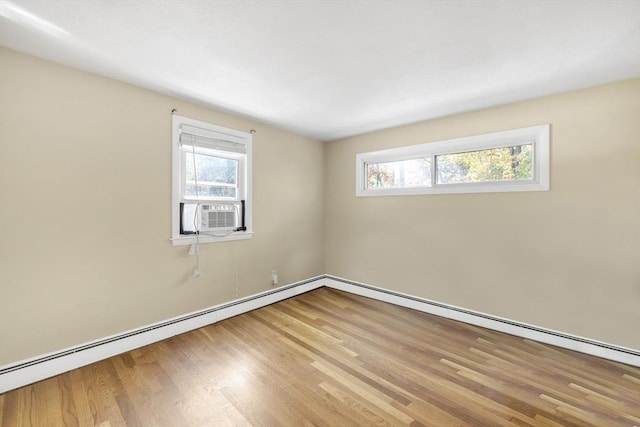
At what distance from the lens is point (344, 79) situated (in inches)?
91.1

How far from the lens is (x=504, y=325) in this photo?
2.78m

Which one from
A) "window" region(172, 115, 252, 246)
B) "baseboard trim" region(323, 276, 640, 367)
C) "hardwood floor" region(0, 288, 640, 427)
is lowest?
"hardwood floor" region(0, 288, 640, 427)

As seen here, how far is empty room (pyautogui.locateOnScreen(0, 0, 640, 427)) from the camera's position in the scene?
1662 mm

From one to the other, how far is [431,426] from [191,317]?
2381 millimetres

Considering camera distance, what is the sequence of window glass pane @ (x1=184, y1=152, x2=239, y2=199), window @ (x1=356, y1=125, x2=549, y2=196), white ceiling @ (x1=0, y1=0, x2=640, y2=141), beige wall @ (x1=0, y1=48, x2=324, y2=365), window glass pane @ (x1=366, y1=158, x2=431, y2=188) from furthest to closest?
window glass pane @ (x1=366, y1=158, x2=431, y2=188), window glass pane @ (x1=184, y1=152, x2=239, y2=199), window @ (x1=356, y1=125, x2=549, y2=196), beige wall @ (x1=0, y1=48, x2=324, y2=365), white ceiling @ (x1=0, y1=0, x2=640, y2=141)

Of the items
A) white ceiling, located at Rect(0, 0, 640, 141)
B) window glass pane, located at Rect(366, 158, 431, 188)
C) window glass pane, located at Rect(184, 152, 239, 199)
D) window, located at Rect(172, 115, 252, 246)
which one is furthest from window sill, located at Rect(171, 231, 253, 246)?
window glass pane, located at Rect(366, 158, 431, 188)

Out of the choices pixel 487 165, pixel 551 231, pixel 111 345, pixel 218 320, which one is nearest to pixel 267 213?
pixel 218 320

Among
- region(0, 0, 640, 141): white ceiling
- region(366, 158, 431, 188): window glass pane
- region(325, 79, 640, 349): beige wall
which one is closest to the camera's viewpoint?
region(0, 0, 640, 141): white ceiling

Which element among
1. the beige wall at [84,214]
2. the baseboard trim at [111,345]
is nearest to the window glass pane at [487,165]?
the beige wall at [84,214]

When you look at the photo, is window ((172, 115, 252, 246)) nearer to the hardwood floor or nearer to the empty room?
the empty room

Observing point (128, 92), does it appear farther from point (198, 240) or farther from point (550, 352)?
point (550, 352)

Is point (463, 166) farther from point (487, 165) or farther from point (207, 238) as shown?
point (207, 238)

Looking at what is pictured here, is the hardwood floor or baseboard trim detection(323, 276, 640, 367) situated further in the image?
baseboard trim detection(323, 276, 640, 367)

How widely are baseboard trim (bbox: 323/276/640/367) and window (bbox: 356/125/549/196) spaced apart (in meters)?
1.37
